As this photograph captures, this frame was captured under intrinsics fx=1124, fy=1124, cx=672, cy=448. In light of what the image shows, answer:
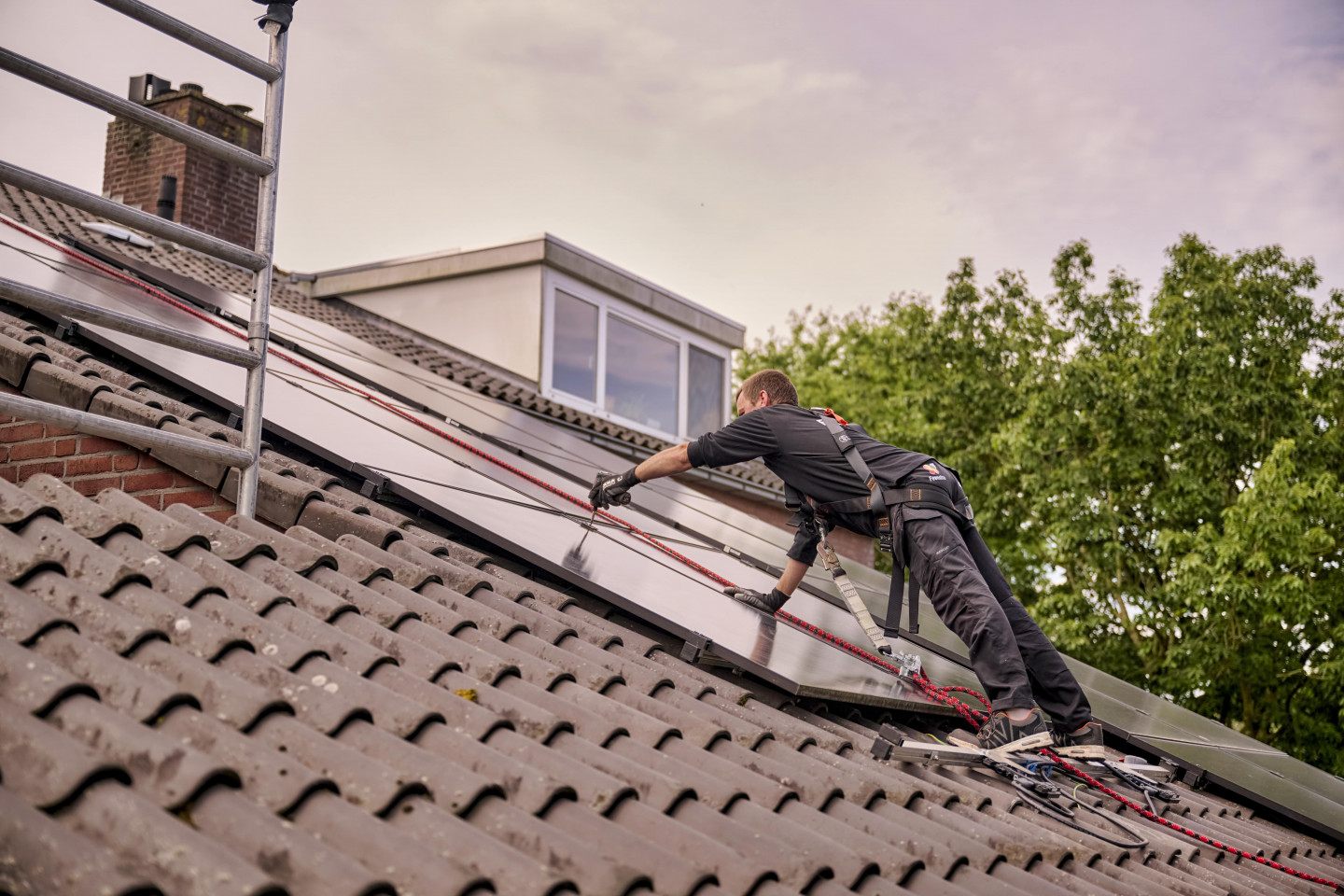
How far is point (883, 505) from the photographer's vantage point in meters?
4.96

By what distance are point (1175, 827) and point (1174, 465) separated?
1732 cm

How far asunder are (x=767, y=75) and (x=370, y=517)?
2150 centimetres

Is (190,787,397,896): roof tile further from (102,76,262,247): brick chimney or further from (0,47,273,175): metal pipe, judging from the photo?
(102,76,262,247): brick chimney

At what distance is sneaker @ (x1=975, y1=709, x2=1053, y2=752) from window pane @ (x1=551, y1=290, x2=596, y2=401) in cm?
1067

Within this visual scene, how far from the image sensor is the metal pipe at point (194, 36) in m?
3.41

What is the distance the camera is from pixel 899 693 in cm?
472

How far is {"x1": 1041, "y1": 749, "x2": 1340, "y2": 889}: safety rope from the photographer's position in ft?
15.5

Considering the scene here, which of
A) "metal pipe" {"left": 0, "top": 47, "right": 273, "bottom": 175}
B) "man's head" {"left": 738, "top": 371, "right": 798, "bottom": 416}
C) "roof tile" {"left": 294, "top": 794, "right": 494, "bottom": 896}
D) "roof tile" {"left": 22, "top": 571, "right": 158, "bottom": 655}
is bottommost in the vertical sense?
"roof tile" {"left": 294, "top": 794, "right": 494, "bottom": 896}

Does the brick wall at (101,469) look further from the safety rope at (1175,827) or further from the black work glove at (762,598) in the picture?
the safety rope at (1175,827)

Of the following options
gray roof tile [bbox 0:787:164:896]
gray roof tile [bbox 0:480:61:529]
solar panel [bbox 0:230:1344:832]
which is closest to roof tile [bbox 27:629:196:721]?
gray roof tile [bbox 0:787:164:896]

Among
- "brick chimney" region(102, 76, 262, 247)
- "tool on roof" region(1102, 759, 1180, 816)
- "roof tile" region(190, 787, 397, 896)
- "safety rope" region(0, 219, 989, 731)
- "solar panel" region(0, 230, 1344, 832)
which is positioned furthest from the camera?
"brick chimney" region(102, 76, 262, 247)

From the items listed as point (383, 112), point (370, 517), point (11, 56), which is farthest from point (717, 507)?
point (383, 112)

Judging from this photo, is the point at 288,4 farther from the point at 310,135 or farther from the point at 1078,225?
the point at 1078,225

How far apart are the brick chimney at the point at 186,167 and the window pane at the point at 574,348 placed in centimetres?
414
